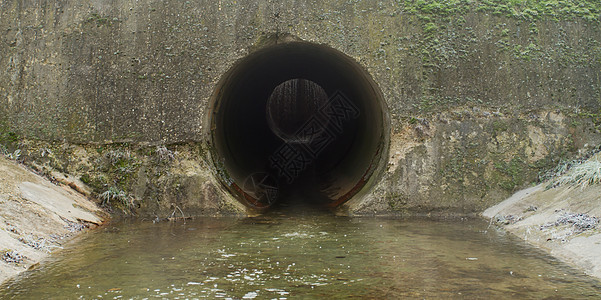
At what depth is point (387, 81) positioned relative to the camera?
24.3 ft

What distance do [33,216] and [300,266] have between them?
323 cm

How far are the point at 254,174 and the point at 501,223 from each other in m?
5.85

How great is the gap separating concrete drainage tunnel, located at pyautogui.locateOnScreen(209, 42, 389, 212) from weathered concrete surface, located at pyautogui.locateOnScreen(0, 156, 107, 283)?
207cm

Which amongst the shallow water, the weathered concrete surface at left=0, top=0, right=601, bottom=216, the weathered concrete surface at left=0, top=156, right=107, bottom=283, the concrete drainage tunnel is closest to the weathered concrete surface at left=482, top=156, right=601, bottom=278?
the shallow water

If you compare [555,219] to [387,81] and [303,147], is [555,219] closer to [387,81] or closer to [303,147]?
[387,81]

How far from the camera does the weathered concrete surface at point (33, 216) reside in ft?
14.3

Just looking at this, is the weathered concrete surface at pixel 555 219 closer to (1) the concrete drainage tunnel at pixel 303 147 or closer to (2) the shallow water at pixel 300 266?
(2) the shallow water at pixel 300 266

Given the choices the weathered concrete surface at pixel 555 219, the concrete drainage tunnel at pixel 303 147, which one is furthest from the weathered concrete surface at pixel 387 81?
the weathered concrete surface at pixel 555 219

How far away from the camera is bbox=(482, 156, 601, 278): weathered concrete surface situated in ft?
14.3

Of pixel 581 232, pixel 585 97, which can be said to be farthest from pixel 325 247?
pixel 585 97

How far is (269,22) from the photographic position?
7422mm

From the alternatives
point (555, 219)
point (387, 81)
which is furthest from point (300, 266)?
point (387, 81)

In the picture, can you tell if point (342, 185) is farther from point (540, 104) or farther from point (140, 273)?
point (140, 273)

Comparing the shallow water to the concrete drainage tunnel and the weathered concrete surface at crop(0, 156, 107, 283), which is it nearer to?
the weathered concrete surface at crop(0, 156, 107, 283)
